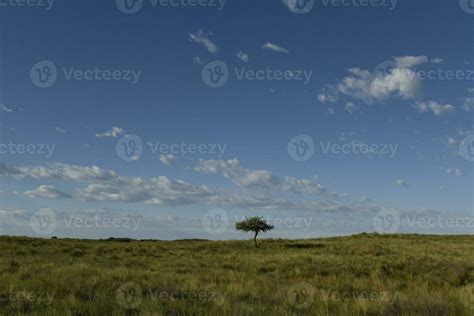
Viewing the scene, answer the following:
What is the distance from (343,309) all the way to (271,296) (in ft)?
9.16

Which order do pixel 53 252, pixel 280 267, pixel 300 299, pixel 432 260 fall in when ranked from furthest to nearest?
pixel 53 252 < pixel 432 260 < pixel 280 267 < pixel 300 299

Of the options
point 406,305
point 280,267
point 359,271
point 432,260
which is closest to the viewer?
point 406,305

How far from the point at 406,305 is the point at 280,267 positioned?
14.2m

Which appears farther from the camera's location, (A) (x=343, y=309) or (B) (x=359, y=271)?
(B) (x=359, y=271)

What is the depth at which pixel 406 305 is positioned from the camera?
10.3 meters

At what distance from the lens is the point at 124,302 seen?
431 inches

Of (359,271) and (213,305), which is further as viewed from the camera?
(359,271)

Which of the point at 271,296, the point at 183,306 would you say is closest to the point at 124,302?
the point at 183,306

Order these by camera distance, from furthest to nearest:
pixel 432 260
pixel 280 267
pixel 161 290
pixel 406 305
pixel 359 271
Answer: pixel 432 260
pixel 280 267
pixel 359 271
pixel 161 290
pixel 406 305

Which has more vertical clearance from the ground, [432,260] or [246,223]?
[246,223]

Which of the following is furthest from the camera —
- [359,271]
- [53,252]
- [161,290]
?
[53,252]

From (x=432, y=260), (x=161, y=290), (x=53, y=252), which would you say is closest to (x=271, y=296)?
(x=161, y=290)

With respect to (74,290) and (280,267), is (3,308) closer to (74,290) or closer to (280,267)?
(74,290)

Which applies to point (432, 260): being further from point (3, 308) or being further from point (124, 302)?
point (3, 308)
